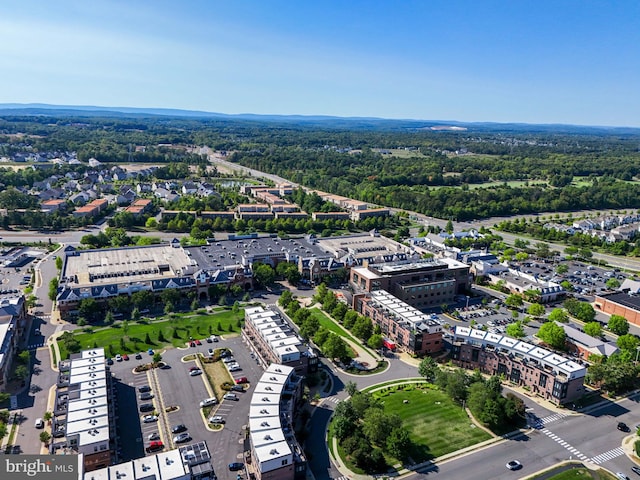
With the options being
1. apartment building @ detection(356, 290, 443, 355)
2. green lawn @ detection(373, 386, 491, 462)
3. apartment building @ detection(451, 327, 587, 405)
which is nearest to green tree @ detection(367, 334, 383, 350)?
apartment building @ detection(356, 290, 443, 355)

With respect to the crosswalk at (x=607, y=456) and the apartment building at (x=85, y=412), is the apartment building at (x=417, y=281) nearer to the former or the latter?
the crosswalk at (x=607, y=456)

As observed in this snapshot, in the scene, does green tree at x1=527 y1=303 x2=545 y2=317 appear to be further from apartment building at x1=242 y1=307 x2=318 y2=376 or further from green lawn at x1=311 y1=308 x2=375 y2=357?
apartment building at x1=242 y1=307 x2=318 y2=376

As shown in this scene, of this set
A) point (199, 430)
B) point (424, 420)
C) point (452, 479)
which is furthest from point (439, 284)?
point (199, 430)

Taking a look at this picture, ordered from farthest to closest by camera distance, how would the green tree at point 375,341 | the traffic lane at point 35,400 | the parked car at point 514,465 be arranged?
the green tree at point 375,341, the traffic lane at point 35,400, the parked car at point 514,465

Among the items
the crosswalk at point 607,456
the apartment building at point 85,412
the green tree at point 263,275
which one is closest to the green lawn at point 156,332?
the apartment building at point 85,412

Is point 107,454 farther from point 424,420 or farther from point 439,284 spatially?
point 439,284

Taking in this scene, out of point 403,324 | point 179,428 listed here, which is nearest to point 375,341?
point 403,324
